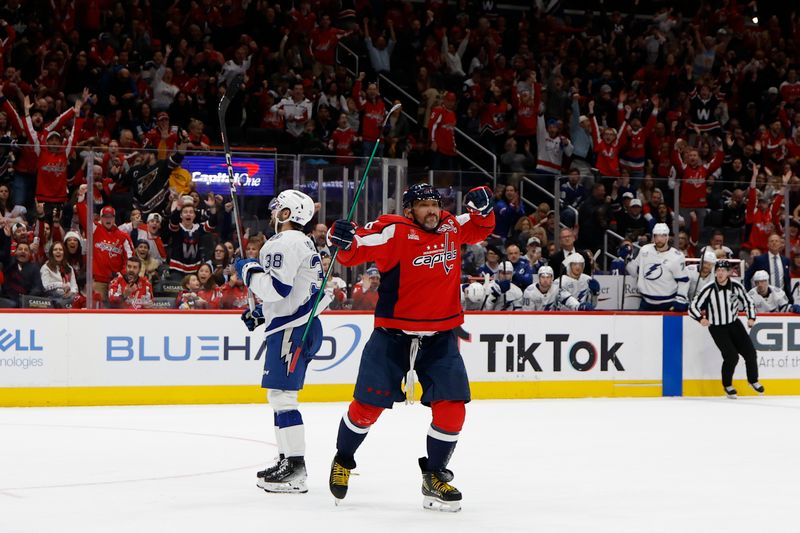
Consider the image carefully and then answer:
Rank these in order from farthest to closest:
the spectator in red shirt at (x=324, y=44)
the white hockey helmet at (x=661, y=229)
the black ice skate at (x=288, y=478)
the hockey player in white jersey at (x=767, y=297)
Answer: the spectator in red shirt at (x=324, y=44)
the hockey player in white jersey at (x=767, y=297)
the white hockey helmet at (x=661, y=229)
the black ice skate at (x=288, y=478)

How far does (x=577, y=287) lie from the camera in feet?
40.5

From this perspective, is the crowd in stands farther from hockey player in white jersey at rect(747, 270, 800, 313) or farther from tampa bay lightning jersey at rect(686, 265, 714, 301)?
hockey player in white jersey at rect(747, 270, 800, 313)

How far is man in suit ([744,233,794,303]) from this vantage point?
13.1 metres

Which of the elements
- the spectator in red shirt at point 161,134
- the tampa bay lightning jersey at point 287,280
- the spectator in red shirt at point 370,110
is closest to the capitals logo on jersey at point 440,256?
the tampa bay lightning jersey at point 287,280

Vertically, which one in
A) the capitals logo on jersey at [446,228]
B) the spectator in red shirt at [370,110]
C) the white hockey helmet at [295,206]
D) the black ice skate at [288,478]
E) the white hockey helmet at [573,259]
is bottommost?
the black ice skate at [288,478]

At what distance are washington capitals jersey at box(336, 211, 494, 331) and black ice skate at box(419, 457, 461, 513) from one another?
26.9 inches

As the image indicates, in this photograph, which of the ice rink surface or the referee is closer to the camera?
the ice rink surface

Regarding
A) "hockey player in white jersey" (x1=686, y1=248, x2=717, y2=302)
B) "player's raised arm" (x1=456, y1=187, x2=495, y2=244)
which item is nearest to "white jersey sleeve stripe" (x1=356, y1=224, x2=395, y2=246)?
"player's raised arm" (x1=456, y1=187, x2=495, y2=244)

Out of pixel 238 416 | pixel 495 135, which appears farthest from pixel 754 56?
pixel 238 416

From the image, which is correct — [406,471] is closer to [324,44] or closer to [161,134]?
[161,134]

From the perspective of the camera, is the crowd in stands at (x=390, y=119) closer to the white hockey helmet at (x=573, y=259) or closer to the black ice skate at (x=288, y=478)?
the white hockey helmet at (x=573, y=259)

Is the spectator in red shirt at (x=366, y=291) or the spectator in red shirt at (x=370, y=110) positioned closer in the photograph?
the spectator in red shirt at (x=366, y=291)

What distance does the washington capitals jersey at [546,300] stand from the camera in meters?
12.2

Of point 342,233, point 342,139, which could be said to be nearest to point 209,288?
point 342,139
